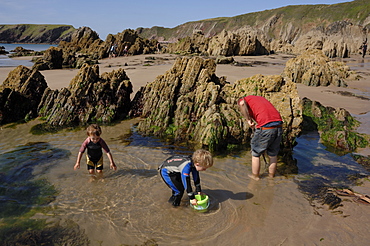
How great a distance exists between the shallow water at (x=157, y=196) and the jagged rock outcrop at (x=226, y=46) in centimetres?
3709

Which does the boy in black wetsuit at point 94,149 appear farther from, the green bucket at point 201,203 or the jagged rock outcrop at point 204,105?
the jagged rock outcrop at point 204,105

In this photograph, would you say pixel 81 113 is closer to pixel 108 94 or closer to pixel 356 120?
pixel 108 94

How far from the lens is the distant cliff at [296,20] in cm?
10688

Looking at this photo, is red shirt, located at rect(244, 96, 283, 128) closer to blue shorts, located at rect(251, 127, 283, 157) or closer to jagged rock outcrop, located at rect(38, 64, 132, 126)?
blue shorts, located at rect(251, 127, 283, 157)

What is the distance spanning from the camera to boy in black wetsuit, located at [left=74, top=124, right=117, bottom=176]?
6.12 metres

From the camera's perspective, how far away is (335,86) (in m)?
17.7

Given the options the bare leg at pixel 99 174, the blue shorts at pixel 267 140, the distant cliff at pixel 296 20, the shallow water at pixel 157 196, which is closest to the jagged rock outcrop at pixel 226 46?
the shallow water at pixel 157 196

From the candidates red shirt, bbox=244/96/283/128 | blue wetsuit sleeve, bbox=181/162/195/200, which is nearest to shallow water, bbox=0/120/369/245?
blue wetsuit sleeve, bbox=181/162/195/200

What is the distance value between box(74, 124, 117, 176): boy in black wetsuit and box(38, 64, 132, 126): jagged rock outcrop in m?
4.41

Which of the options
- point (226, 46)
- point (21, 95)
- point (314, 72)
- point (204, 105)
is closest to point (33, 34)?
point (226, 46)

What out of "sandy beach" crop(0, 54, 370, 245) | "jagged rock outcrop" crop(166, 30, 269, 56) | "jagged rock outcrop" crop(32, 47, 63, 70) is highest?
"jagged rock outcrop" crop(166, 30, 269, 56)

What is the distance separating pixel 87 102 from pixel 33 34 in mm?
212924

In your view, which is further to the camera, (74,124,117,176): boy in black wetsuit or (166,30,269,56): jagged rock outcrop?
(166,30,269,56): jagged rock outcrop

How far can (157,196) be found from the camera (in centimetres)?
558
